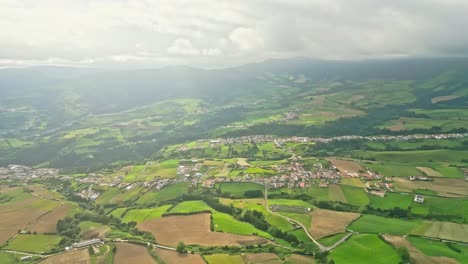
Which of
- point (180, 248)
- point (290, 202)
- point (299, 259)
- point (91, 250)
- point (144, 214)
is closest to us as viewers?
point (299, 259)

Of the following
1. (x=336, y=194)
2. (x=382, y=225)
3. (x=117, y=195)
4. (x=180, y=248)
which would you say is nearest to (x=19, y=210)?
(x=117, y=195)

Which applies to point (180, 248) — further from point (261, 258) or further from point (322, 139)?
point (322, 139)

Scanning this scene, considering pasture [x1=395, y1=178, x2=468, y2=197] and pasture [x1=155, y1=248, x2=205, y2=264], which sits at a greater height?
pasture [x1=395, y1=178, x2=468, y2=197]

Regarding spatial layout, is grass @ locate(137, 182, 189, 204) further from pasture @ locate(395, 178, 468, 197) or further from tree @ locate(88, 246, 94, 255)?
pasture @ locate(395, 178, 468, 197)

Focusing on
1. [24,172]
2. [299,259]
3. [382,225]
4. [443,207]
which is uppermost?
[443,207]

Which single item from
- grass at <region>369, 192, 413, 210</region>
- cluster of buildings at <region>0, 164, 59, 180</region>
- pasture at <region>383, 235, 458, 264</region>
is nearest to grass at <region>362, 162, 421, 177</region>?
grass at <region>369, 192, 413, 210</region>

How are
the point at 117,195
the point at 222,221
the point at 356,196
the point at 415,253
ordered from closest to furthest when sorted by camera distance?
the point at 415,253
the point at 222,221
the point at 356,196
the point at 117,195

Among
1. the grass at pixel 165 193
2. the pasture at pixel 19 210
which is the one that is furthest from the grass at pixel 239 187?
the pasture at pixel 19 210
